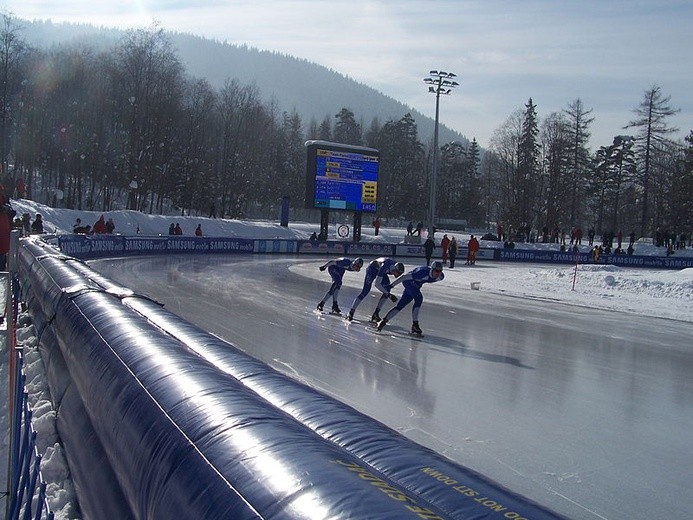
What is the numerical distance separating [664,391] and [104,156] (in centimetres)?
5421

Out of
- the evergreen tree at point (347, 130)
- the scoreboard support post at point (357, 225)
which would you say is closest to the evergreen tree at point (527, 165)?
the scoreboard support post at point (357, 225)

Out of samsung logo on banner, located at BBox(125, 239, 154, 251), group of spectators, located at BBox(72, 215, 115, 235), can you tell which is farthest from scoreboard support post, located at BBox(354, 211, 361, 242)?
group of spectators, located at BBox(72, 215, 115, 235)

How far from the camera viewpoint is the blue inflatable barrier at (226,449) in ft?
6.89

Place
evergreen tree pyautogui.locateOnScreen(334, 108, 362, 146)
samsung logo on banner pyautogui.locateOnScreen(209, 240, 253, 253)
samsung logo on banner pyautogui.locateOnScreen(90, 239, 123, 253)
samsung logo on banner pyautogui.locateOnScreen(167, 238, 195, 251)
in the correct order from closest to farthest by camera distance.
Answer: samsung logo on banner pyautogui.locateOnScreen(90, 239, 123, 253), samsung logo on banner pyautogui.locateOnScreen(167, 238, 195, 251), samsung logo on banner pyautogui.locateOnScreen(209, 240, 253, 253), evergreen tree pyautogui.locateOnScreen(334, 108, 362, 146)

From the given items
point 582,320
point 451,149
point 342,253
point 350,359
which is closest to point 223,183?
point 342,253

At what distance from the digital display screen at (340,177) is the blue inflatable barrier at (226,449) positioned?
33275 mm

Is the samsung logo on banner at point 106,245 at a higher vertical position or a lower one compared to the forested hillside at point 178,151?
lower

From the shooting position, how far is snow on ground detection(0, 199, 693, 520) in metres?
5.02

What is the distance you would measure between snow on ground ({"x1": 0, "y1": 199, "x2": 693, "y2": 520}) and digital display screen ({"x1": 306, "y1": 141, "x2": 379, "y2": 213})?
8.95 metres

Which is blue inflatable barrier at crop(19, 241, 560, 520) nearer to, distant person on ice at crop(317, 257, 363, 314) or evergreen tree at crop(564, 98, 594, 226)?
distant person on ice at crop(317, 257, 363, 314)

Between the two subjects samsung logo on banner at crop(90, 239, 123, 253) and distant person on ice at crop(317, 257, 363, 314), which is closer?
distant person on ice at crop(317, 257, 363, 314)

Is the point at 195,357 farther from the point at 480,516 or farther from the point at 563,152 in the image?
the point at 563,152

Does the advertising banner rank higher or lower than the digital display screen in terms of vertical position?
lower

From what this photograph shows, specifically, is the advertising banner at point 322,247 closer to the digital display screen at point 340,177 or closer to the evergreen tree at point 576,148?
the digital display screen at point 340,177
